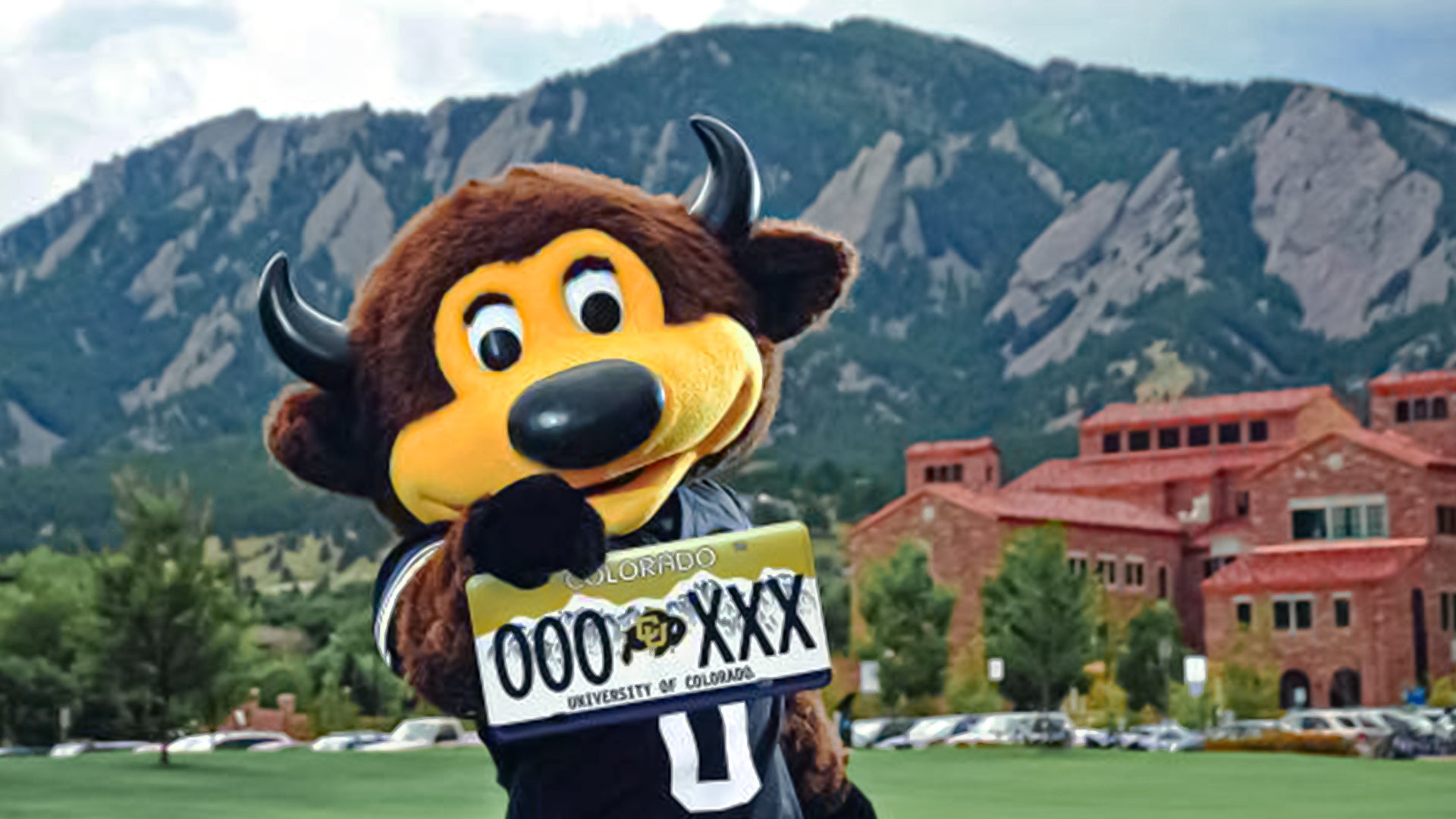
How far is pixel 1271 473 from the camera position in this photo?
46.6 metres

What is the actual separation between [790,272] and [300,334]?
1104mm

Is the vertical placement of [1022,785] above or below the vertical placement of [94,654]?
below

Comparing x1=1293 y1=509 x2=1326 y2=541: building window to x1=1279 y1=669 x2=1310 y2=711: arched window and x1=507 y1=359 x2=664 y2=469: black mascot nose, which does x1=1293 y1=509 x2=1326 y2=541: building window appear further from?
x1=507 y1=359 x2=664 y2=469: black mascot nose

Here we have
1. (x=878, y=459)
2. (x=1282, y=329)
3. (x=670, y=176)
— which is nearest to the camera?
(x=878, y=459)

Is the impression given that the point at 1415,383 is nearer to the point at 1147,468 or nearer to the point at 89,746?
the point at 1147,468

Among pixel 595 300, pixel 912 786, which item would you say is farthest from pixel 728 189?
pixel 912 786

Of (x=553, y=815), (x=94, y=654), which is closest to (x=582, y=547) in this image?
(x=553, y=815)

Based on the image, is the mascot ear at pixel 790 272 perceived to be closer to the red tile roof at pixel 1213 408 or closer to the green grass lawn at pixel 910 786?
the green grass lawn at pixel 910 786

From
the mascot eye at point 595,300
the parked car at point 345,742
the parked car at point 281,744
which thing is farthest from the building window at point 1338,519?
the mascot eye at point 595,300

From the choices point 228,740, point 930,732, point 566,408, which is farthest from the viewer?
point 228,740

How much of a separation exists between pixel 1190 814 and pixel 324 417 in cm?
1317

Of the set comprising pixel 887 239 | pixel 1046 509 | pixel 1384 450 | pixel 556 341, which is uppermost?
pixel 887 239

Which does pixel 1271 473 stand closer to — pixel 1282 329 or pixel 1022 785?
pixel 1022 785

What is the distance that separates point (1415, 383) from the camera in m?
52.1
